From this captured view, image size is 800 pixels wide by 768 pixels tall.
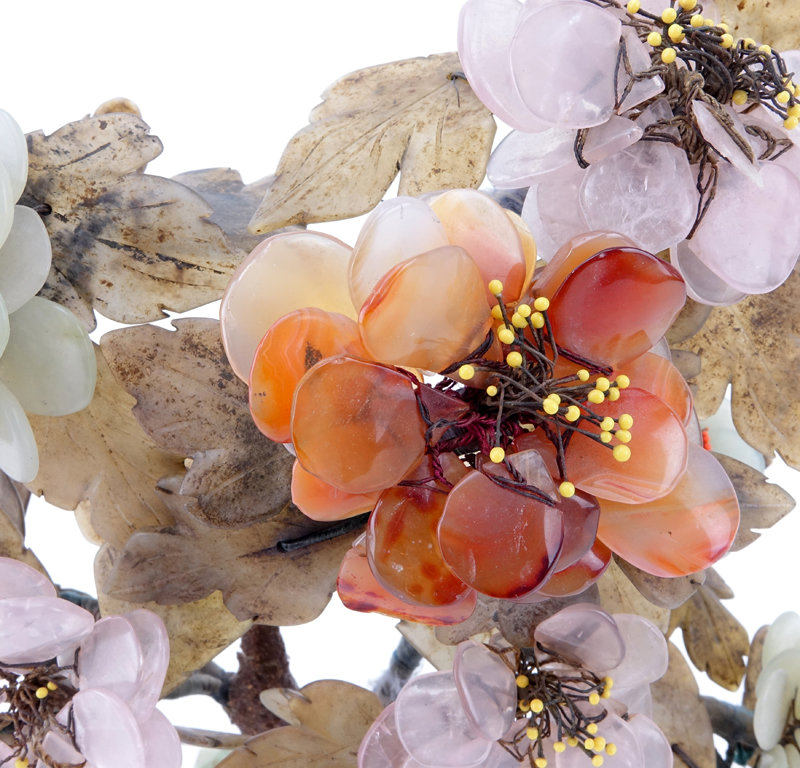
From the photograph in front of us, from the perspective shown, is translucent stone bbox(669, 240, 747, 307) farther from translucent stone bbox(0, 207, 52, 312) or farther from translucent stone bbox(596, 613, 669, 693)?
translucent stone bbox(0, 207, 52, 312)

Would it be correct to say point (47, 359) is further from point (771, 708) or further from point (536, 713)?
point (771, 708)

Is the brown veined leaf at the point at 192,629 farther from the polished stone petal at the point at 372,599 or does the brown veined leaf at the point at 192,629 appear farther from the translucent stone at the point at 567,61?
the translucent stone at the point at 567,61

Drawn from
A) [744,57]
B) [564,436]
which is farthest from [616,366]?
[744,57]

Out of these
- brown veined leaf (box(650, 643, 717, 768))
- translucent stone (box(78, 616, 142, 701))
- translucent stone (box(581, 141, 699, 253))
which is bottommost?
brown veined leaf (box(650, 643, 717, 768))

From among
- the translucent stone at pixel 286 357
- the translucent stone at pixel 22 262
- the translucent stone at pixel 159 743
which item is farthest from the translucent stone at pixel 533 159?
the translucent stone at pixel 159 743

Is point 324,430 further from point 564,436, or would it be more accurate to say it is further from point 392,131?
point 392,131

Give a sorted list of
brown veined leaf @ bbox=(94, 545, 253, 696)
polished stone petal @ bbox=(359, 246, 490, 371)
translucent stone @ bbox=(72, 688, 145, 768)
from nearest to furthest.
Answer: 1. polished stone petal @ bbox=(359, 246, 490, 371)
2. translucent stone @ bbox=(72, 688, 145, 768)
3. brown veined leaf @ bbox=(94, 545, 253, 696)

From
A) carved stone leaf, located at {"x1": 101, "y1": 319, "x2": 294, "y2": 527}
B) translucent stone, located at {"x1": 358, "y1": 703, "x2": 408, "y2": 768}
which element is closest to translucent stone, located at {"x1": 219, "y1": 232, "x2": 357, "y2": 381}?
carved stone leaf, located at {"x1": 101, "y1": 319, "x2": 294, "y2": 527}
